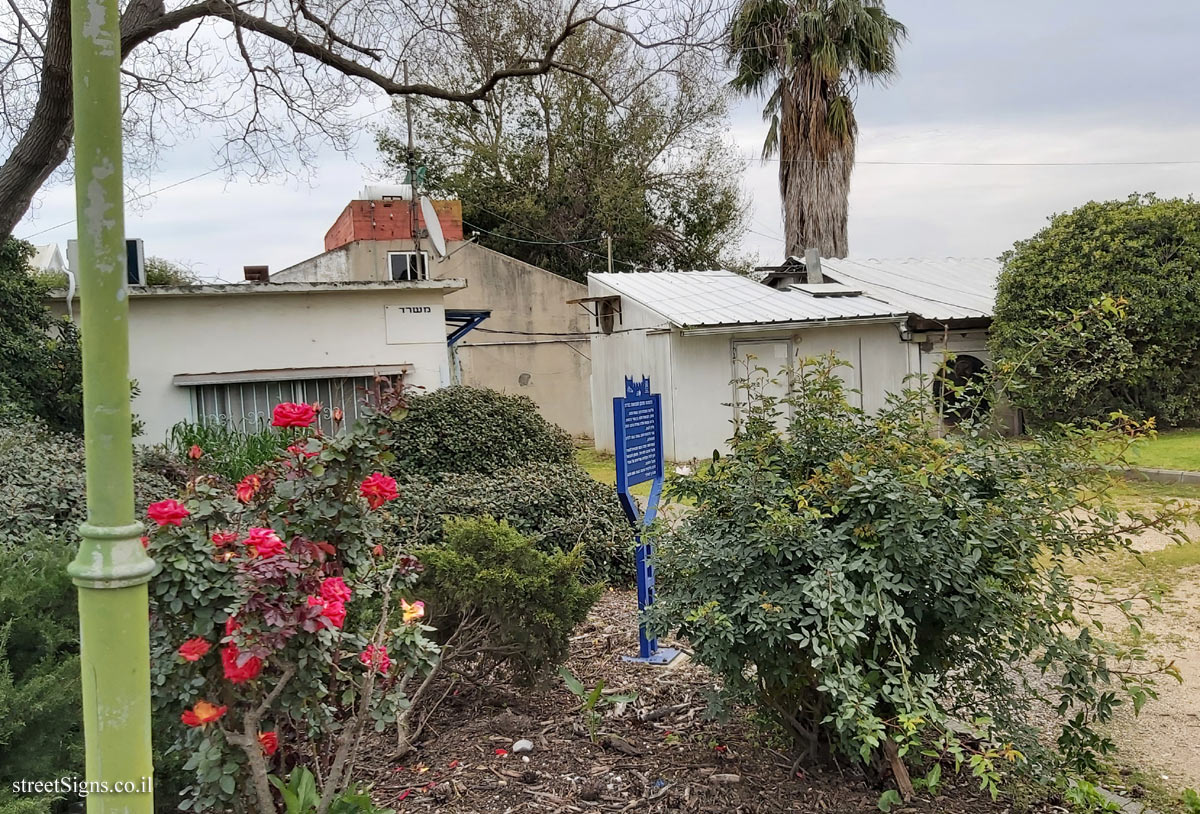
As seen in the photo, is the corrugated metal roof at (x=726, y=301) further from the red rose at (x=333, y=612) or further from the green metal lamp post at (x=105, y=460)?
the green metal lamp post at (x=105, y=460)

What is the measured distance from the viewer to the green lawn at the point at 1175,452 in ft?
41.2

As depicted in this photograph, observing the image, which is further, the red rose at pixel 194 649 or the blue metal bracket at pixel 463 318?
the blue metal bracket at pixel 463 318

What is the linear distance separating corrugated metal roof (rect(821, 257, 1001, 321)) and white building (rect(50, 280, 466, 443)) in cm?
1078

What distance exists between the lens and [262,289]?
1297 cm

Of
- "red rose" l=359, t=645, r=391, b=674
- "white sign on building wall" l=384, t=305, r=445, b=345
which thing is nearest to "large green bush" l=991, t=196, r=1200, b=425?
"white sign on building wall" l=384, t=305, r=445, b=345

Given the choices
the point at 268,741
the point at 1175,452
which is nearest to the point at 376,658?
the point at 268,741

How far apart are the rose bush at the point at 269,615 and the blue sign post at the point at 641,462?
7.83 feet

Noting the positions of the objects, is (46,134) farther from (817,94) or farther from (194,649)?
(817,94)

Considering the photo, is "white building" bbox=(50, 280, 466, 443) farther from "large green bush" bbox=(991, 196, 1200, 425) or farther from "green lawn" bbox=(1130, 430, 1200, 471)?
"green lawn" bbox=(1130, 430, 1200, 471)

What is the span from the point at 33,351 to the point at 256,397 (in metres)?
2.95

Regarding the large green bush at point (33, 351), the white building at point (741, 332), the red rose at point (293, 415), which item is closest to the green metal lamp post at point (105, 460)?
the red rose at point (293, 415)

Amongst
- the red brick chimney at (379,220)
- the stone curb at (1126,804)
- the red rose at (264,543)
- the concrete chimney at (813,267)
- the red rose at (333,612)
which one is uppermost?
the red brick chimney at (379,220)

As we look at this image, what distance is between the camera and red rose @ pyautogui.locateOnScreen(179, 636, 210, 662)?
2482 millimetres

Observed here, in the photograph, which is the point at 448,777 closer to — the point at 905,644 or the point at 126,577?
the point at 905,644
